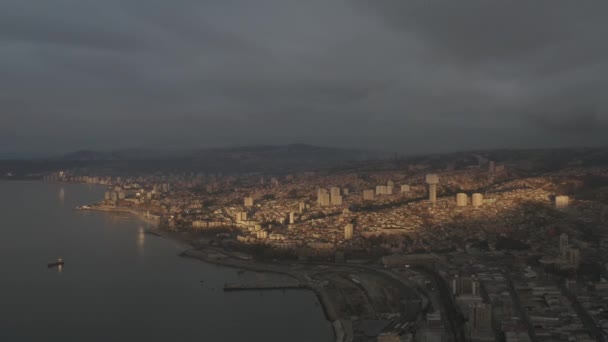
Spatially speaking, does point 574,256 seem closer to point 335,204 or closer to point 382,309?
point 382,309

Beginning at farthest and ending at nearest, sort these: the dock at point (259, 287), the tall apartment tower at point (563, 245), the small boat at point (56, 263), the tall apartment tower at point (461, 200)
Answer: the tall apartment tower at point (461, 200)
the small boat at point (56, 263)
the tall apartment tower at point (563, 245)
the dock at point (259, 287)

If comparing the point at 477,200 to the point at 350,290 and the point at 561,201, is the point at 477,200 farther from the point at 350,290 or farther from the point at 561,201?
the point at 350,290

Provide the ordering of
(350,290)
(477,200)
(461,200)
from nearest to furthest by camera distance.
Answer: (350,290)
(477,200)
(461,200)

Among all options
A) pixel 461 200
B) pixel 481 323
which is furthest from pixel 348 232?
pixel 481 323

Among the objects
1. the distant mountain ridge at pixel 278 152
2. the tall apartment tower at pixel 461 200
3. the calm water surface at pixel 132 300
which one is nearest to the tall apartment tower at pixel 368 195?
the tall apartment tower at pixel 461 200

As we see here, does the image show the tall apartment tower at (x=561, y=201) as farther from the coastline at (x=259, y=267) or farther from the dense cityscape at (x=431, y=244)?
the coastline at (x=259, y=267)

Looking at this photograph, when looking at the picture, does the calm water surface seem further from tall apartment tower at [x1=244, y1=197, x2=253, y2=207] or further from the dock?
tall apartment tower at [x1=244, y1=197, x2=253, y2=207]

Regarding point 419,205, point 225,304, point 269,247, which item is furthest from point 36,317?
point 419,205

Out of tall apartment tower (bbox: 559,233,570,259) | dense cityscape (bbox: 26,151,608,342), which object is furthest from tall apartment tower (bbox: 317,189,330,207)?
tall apartment tower (bbox: 559,233,570,259)
